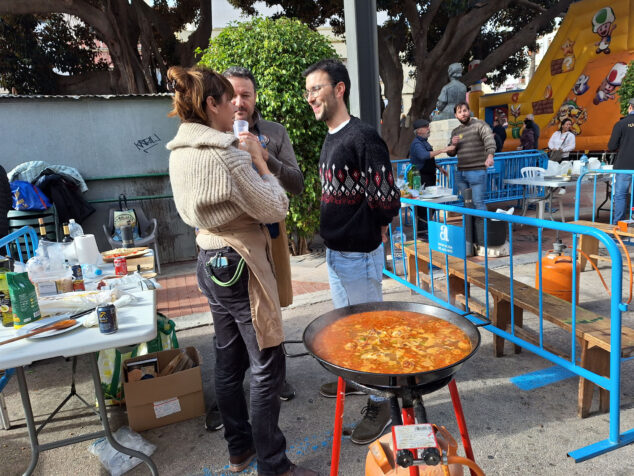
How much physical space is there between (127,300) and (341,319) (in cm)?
128

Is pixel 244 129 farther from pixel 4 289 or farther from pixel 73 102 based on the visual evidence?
Answer: pixel 73 102

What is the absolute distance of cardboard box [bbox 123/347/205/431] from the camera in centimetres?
300

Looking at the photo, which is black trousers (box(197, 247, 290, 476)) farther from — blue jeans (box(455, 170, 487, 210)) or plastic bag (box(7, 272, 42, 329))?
blue jeans (box(455, 170, 487, 210))

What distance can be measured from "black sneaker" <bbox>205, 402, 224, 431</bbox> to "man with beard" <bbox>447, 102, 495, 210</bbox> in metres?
5.91

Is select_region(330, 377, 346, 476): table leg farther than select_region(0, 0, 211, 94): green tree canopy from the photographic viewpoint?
No

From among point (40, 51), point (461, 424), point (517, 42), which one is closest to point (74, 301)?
point (461, 424)

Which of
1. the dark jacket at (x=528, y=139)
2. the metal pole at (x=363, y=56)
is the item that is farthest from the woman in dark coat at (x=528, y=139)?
the metal pole at (x=363, y=56)

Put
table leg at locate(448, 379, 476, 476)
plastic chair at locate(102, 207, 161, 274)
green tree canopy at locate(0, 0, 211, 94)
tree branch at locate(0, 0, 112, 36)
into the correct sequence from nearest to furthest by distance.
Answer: table leg at locate(448, 379, 476, 476)
plastic chair at locate(102, 207, 161, 274)
tree branch at locate(0, 0, 112, 36)
green tree canopy at locate(0, 0, 211, 94)


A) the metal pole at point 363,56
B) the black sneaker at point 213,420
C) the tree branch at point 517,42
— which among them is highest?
the tree branch at point 517,42

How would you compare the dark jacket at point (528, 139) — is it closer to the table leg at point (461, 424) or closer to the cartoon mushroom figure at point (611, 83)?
the cartoon mushroom figure at point (611, 83)

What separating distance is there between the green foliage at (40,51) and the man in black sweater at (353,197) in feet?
55.0

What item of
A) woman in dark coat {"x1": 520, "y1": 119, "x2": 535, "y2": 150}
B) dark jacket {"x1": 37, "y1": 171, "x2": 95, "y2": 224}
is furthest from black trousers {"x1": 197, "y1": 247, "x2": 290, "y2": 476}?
woman in dark coat {"x1": 520, "y1": 119, "x2": 535, "y2": 150}

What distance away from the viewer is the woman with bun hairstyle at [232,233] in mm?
2023

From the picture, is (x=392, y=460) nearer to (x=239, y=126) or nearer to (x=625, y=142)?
(x=239, y=126)
